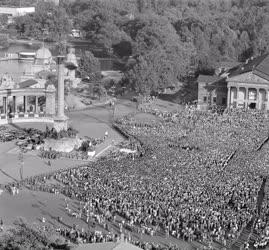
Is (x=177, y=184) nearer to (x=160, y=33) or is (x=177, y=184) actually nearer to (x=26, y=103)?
(x=26, y=103)

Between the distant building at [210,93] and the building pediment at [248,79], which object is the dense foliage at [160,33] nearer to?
the distant building at [210,93]

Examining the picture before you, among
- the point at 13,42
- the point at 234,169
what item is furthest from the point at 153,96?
the point at 13,42

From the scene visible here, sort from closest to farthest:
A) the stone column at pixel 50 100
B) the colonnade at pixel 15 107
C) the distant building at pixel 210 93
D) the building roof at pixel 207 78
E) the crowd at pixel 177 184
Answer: the crowd at pixel 177 184 < the colonnade at pixel 15 107 < the stone column at pixel 50 100 < the distant building at pixel 210 93 < the building roof at pixel 207 78

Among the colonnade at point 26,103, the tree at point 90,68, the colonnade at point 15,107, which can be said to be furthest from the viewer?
the tree at point 90,68

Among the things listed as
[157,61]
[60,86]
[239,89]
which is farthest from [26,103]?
[239,89]

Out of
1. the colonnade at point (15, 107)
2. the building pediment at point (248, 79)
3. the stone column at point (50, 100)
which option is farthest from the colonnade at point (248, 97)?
the colonnade at point (15, 107)

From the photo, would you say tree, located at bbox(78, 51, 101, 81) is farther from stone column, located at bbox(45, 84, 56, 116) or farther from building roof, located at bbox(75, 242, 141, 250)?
building roof, located at bbox(75, 242, 141, 250)
